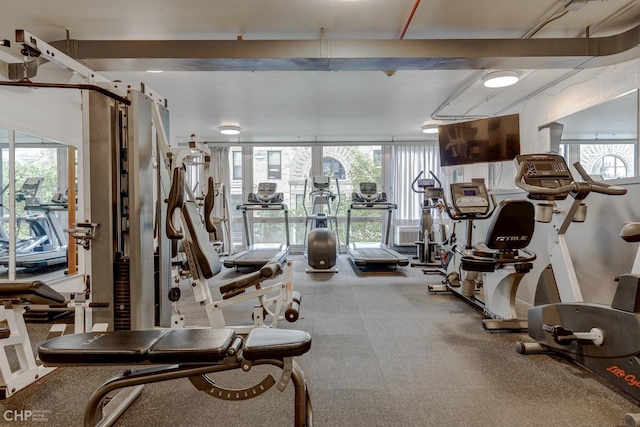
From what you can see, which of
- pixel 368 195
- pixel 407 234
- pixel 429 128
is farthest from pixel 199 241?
pixel 407 234

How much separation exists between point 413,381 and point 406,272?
136 inches

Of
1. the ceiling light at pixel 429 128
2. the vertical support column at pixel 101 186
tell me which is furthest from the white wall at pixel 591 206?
the vertical support column at pixel 101 186

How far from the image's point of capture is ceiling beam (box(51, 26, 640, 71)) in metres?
2.98

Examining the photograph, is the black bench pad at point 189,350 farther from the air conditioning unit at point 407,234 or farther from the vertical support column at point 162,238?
the air conditioning unit at point 407,234

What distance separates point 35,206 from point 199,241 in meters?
3.33

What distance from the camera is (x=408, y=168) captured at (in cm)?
767

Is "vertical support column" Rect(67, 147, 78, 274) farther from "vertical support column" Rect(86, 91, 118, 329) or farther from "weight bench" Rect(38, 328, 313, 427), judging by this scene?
"weight bench" Rect(38, 328, 313, 427)

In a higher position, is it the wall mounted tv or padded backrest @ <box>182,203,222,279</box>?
the wall mounted tv

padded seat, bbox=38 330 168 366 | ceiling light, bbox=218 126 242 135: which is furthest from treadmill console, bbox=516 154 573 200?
ceiling light, bbox=218 126 242 135

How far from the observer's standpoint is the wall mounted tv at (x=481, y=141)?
4.65 metres

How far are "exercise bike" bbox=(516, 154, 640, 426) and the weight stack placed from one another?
272 centimetres

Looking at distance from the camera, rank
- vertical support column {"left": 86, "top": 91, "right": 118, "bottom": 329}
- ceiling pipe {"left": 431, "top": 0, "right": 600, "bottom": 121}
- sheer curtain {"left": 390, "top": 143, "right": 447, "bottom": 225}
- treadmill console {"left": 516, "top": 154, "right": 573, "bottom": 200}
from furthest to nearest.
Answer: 1. sheer curtain {"left": 390, "top": 143, "right": 447, "bottom": 225}
2. ceiling pipe {"left": 431, "top": 0, "right": 600, "bottom": 121}
3. treadmill console {"left": 516, "top": 154, "right": 573, "bottom": 200}
4. vertical support column {"left": 86, "top": 91, "right": 118, "bottom": 329}

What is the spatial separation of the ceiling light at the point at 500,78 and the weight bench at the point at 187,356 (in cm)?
396

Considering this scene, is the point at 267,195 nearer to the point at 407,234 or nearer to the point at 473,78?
the point at 407,234
